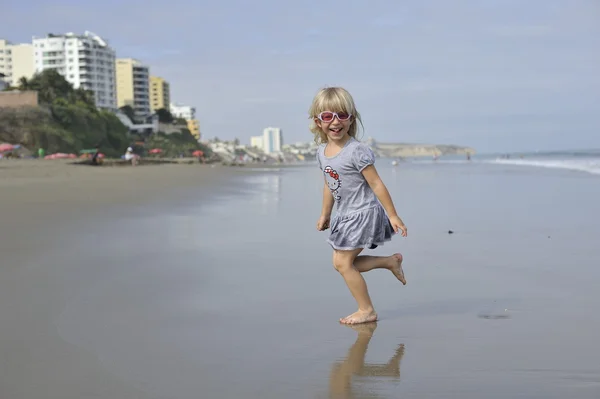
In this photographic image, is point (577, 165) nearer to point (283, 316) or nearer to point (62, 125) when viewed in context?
point (283, 316)

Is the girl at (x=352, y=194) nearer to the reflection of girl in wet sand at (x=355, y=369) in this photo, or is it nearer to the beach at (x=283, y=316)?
the beach at (x=283, y=316)

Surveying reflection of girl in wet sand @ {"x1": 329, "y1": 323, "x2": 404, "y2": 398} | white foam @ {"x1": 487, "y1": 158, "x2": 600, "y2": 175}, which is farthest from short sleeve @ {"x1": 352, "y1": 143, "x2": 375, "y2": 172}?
white foam @ {"x1": 487, "y1": 158, "x2": 600, "y2": 175}

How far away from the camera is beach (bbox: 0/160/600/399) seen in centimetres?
226

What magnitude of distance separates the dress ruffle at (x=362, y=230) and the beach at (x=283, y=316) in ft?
1.36

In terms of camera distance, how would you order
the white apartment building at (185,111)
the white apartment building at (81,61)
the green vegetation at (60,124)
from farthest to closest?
1. the white apartment building at (185,111)
2. the white apartment building at (81,61)
3. the green vegetation at (60,124)

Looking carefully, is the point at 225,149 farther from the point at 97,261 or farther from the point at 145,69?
the point at 97,261

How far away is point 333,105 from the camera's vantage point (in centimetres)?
326

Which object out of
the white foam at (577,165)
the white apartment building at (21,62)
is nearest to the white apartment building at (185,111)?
the white apartment building at (21,62)

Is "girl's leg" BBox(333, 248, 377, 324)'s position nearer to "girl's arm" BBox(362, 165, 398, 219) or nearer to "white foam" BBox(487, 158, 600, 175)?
"girl's arm" BBox(362, 165, 398, 219)

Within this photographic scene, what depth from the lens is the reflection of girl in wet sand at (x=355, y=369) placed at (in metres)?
2.19

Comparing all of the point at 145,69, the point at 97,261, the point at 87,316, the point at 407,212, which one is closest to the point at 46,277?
the point at 97,261

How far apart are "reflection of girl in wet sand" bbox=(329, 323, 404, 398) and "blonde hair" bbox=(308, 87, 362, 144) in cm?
121

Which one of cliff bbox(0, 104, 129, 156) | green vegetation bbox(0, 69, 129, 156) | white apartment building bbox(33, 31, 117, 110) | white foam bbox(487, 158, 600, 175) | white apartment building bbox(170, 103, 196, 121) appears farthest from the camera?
white apartment building bbox(170, 103, 196, 121)

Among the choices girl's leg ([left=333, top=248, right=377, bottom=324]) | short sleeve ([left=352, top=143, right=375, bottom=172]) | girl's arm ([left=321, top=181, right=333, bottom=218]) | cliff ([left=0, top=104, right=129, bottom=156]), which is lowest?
girl's leg ([left=333, top=248, right=377, bottom=324])
